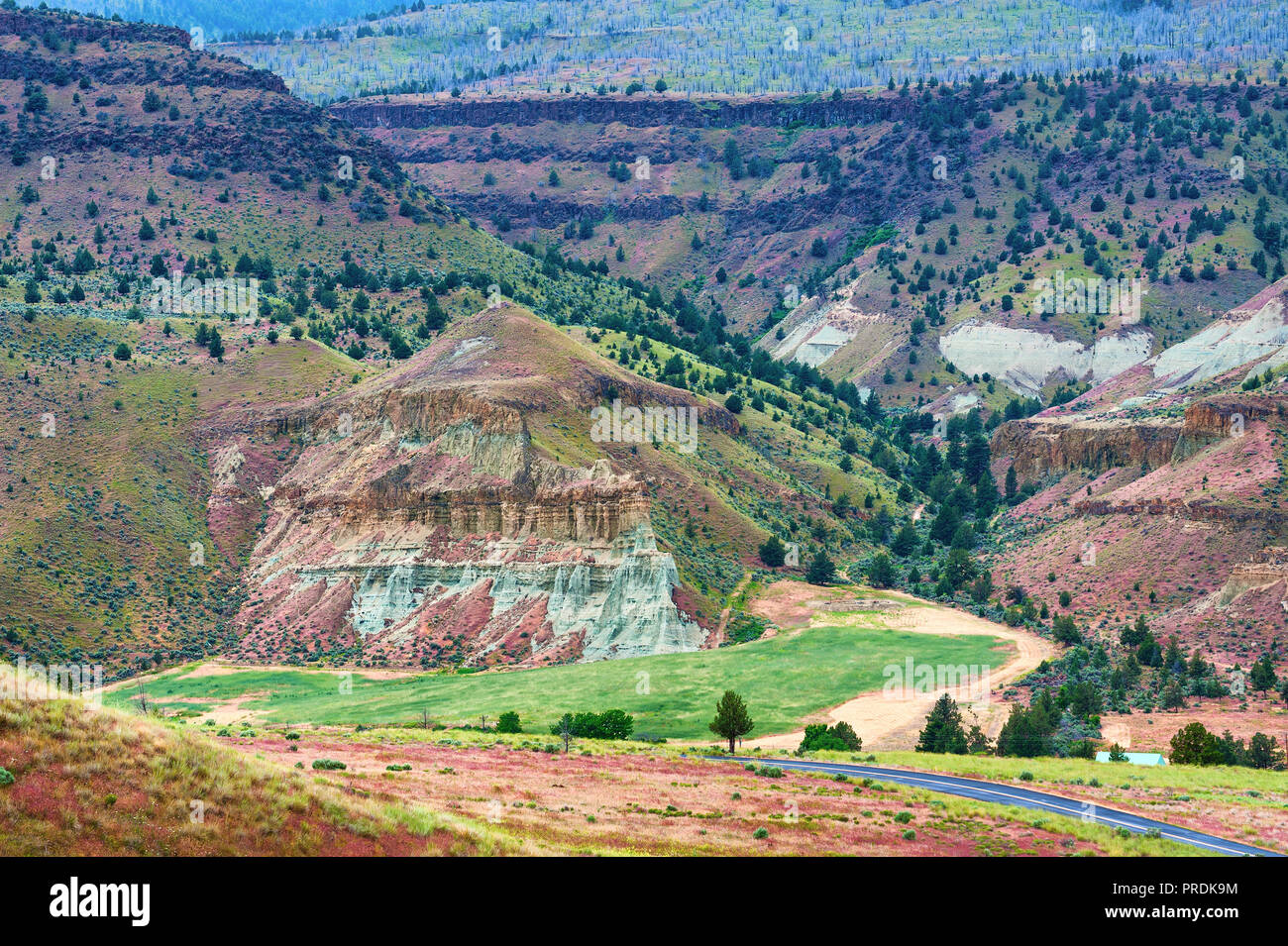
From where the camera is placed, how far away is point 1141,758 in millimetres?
58219

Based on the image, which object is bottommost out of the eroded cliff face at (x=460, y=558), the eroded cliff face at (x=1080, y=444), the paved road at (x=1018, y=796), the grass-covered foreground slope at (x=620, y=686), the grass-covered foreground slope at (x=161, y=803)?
the paved road at (x=1018, y=796)

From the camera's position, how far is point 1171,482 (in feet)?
324

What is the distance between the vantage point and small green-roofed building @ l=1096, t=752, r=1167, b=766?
57.3 metres

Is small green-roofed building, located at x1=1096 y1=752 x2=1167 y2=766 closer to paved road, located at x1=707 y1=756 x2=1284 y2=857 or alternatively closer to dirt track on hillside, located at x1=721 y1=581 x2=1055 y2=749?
dirt track on hillside, located at x1=721 y1=581 x2=1055 y2=749

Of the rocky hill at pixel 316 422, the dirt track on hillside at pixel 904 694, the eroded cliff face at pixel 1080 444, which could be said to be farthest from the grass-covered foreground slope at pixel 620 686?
the eroded cliff face at pixel 1080 444

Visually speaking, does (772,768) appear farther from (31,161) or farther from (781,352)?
(781,352)

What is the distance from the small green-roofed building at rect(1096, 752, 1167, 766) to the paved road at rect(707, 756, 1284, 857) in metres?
12.7

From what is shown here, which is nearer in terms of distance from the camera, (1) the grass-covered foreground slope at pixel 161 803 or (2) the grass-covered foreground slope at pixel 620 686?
(1) the grass-covered foreground slope at pixel 161 803

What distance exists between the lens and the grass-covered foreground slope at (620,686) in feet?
224

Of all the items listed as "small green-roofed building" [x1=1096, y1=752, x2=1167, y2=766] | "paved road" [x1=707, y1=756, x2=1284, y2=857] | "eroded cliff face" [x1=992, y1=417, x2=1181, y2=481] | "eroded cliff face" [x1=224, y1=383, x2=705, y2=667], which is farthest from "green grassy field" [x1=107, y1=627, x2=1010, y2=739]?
"eroded cliff face" [x1=992, y1=417, x2=1181, y2=481]

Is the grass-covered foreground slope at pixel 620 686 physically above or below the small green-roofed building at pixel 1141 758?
above

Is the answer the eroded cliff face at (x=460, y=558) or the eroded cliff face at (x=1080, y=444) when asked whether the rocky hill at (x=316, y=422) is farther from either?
the eroded cliff face at (x=1080, y=444)

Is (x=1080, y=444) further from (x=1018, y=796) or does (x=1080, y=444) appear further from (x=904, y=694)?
(x=1018, y=796)

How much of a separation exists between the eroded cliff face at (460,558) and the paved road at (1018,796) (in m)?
32.2
